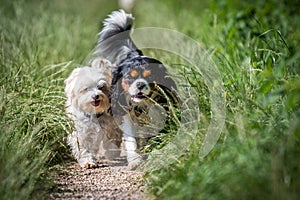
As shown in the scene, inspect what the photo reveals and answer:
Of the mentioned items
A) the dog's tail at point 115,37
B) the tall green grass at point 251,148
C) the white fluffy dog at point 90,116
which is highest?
the dog's tail at point 115,37

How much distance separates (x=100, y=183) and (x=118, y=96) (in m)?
0.80

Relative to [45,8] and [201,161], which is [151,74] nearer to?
[201,161]

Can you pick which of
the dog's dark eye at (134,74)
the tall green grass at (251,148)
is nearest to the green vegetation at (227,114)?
the tall green grass at (251,148)

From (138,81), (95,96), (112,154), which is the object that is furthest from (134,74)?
(112,154)

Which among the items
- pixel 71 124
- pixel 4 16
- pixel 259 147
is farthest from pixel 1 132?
pixel 4 16

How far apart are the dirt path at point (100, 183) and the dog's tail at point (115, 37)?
3.79ft

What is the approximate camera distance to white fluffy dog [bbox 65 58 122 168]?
15.3 ft

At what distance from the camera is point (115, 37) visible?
5.40 meters

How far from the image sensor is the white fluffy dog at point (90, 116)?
4.68 metres

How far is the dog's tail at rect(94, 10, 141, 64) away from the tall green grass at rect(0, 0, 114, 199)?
0.48 metres

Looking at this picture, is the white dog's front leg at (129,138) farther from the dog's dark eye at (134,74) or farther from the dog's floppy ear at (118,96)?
the dog's dark eye at (134,74)

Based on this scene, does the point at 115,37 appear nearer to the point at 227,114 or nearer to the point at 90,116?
the point at 90,116

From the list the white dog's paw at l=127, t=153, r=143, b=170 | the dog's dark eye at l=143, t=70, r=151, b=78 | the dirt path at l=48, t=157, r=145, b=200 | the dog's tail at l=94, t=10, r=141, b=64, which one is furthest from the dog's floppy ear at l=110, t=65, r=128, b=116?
the dog's tail at l=94, t=10, r=141, b=64

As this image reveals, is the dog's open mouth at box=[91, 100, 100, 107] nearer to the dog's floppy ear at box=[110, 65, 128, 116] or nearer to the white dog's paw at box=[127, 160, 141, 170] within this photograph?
the dog's floppy ear at box=[110, 65, 128, 116]
